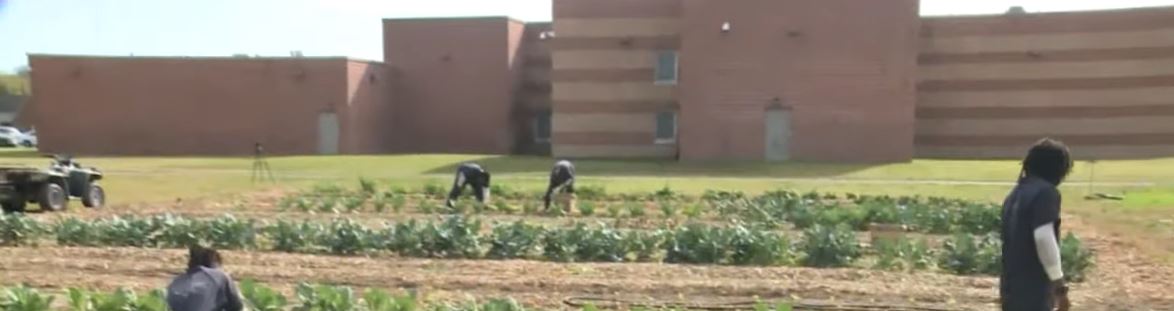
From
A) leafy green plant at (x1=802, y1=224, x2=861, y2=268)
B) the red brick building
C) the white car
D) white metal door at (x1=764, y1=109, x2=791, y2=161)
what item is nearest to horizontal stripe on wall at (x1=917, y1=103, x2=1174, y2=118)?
the red brick building

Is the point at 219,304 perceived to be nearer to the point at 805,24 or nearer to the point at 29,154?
the point at 805,24

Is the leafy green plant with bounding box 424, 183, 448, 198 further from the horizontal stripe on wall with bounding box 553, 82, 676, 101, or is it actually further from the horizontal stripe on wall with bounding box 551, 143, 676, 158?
the horizontal stripe on wall with bounding box 553, 82, 676, 101

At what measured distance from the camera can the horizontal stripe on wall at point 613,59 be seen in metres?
45.6

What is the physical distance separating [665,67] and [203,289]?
39.5 m

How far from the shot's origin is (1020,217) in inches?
229

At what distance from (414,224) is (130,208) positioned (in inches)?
361

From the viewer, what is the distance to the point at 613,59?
45.7 m

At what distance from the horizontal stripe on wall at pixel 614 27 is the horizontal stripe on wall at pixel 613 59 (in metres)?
0.69

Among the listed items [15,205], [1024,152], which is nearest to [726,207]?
[15,205]

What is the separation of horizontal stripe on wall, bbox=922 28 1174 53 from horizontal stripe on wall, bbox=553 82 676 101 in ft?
36.2

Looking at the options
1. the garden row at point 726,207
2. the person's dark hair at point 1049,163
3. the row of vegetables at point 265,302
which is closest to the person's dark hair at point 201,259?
the row of vegetables at point 265,302

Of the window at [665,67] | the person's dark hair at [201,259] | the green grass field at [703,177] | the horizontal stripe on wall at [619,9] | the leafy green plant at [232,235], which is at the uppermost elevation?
the horizontal stripe on wall at [619,9]

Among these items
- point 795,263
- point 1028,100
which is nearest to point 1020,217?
point 795,263

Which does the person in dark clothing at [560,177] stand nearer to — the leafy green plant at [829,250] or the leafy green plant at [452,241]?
the leafy green plant at [452,241]
